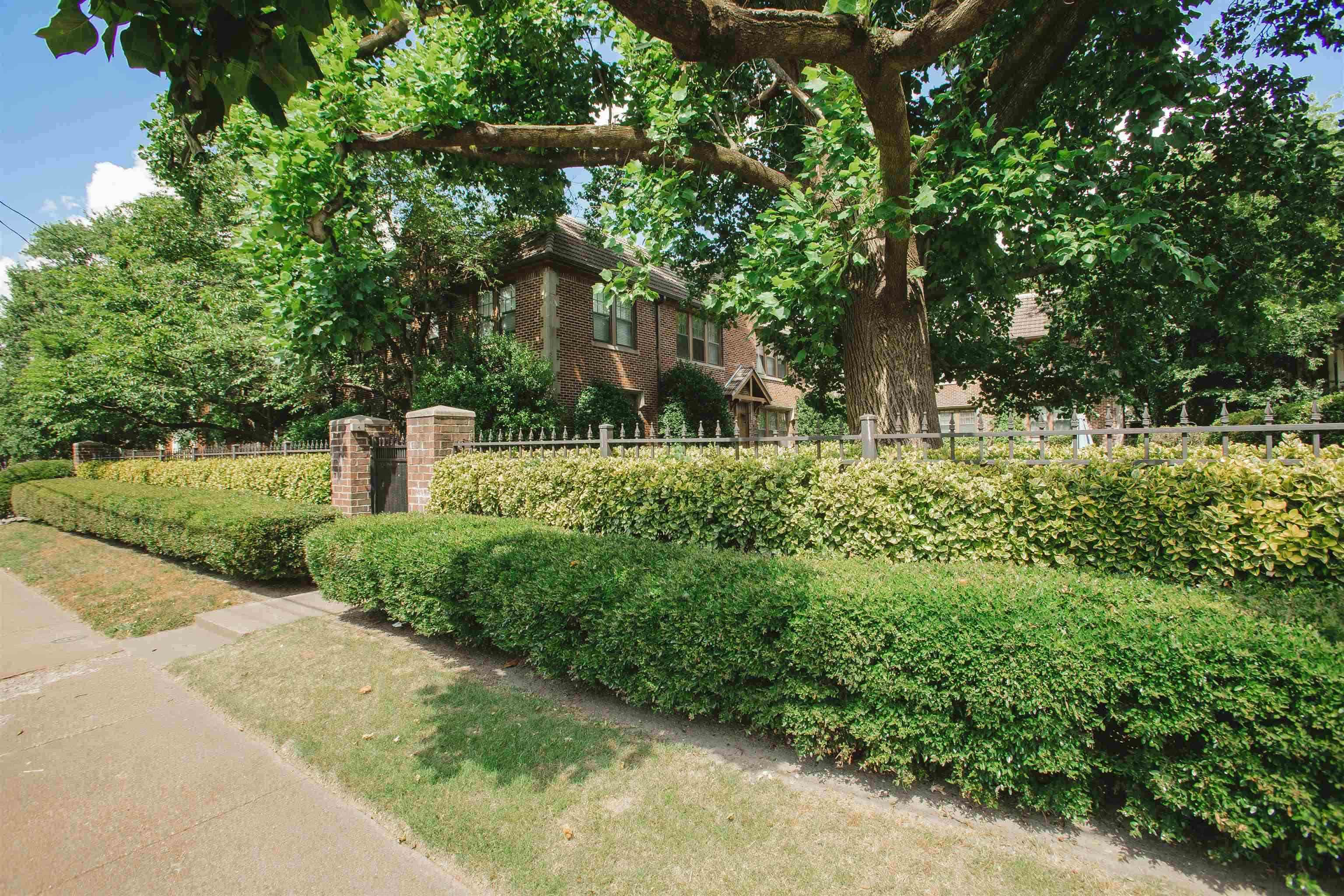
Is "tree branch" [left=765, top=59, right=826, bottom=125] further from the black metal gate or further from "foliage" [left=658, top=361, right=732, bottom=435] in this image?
"foliage" [left=658, top=361, right=732, bottom=435]

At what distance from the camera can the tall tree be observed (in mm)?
3598

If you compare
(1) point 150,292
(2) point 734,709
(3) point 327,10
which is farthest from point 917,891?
(1) point 150,292

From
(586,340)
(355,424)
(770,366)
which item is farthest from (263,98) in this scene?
(770,366)

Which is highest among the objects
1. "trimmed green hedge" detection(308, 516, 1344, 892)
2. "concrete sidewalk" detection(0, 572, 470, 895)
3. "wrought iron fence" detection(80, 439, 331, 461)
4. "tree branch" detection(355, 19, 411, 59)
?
"tree branch" detection(355, 19, 411, 59)

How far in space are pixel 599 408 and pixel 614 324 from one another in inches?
127

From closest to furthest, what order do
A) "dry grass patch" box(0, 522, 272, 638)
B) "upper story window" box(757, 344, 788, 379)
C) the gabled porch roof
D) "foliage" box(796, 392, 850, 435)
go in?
"dry grass patch" box(0, 522, 272, 638), "foliage" box(796, 392, 850, 435), the gabled porch roof, "upper story window" box(757, 344, 788, 379)

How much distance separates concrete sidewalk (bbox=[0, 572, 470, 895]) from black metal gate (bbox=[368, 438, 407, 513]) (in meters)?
4.08

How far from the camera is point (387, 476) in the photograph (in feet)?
28.9

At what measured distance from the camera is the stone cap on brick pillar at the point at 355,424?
8.43m

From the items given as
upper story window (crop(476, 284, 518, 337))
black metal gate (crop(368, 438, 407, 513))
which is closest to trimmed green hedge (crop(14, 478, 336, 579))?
black metal gate (crop(368, 438, 407, 513))

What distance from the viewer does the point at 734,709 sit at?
3.55 m

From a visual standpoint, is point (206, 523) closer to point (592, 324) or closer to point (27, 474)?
point (592, 324)

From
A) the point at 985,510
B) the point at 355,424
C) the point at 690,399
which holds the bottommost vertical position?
the point at 985,510

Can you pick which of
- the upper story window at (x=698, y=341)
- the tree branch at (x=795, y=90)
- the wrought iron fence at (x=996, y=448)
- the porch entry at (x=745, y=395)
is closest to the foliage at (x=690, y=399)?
the upper story window at (x=698, y=341)
